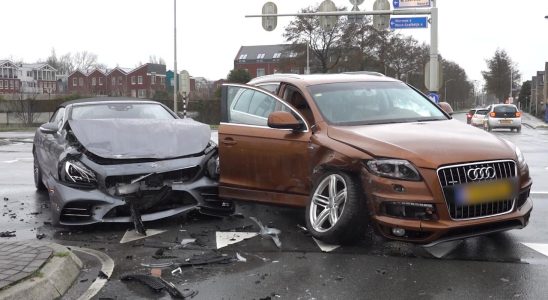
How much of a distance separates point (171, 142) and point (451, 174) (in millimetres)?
3296

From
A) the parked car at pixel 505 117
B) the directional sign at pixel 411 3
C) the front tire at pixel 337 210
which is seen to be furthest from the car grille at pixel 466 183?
the parked car at pixel 505 117

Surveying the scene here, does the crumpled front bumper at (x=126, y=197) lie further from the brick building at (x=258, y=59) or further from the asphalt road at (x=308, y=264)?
the brick building at (x=258, y=59)

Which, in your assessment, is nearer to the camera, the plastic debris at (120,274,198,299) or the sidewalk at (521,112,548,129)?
the plastic debris at (120,274,198,299)

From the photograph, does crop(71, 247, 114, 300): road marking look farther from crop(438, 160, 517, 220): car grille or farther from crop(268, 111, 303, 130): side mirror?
crop(438, 160, 517, 220): car grille

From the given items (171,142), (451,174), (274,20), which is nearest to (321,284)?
(451,174)

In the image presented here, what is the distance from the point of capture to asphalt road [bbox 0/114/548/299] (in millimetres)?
4094

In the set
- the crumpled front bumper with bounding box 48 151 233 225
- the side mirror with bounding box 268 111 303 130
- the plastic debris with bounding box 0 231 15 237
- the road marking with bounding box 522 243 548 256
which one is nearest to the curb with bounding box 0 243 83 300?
the crumpled front bumper with bounding box 48 151 233 225

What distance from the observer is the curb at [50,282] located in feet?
12.6

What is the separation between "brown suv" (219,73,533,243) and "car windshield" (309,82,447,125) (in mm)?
12

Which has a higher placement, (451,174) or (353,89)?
(353,89)

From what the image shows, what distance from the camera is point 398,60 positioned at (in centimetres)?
6300

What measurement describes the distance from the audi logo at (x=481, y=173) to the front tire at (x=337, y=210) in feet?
3.08

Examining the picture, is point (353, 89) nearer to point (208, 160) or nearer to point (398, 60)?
point (208, 160)

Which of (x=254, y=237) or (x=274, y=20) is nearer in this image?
(x=254, y=237)
